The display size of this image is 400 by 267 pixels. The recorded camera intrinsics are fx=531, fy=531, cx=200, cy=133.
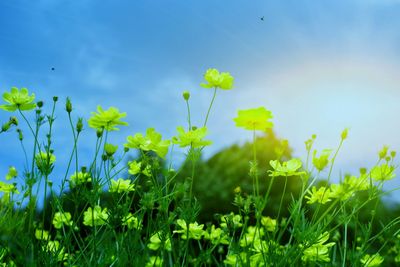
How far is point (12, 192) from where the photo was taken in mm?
3428

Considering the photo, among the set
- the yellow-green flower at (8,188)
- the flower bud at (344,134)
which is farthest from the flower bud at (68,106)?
the flower bud at (344,134)

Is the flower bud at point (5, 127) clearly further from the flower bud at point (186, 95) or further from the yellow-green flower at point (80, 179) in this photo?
the flower bud at point (186, 95)

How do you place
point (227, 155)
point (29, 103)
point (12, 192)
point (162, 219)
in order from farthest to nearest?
point (227, 155) < point (12, 192) < point (29, 103) < point (162, 219)

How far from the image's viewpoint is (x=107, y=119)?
9.06ft

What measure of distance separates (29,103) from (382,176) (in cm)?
197

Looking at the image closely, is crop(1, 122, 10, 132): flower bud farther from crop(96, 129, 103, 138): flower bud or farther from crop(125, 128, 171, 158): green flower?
crop(125, 128, 171, 158): green flower

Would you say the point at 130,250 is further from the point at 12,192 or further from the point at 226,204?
the point at 226,204

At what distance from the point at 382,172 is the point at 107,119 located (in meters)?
1.46

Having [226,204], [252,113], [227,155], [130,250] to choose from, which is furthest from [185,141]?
[227,155]

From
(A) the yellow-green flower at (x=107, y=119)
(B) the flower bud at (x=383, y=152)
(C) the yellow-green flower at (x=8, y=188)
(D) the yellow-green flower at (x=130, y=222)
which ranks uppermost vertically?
(A) the yellow-green flower at (x=107, y=119)

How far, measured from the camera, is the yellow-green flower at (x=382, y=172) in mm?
2760

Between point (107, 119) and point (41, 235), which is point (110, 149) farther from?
point (41, 235)

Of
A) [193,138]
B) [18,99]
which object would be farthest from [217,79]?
[18,99]

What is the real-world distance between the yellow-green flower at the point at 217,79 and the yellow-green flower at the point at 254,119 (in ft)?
1.14
